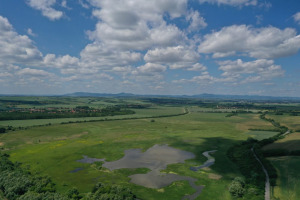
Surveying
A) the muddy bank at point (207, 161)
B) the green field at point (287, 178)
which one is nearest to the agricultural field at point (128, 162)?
the muddy bank at point (207, 161)

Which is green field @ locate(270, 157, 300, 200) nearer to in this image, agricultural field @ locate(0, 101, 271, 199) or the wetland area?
agricultural field @ locate(0, 101, 271, 199)

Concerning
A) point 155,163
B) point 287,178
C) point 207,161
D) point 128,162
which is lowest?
point 128,162

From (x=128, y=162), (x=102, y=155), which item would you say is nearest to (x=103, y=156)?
(x=102, y=155)

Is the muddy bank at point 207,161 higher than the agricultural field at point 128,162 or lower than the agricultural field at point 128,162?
higher

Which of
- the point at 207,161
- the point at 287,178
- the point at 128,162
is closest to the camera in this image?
the point at 287,178

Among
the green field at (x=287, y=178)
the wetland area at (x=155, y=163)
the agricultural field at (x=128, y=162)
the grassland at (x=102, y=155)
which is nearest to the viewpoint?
the green field at (x=287, y=178)

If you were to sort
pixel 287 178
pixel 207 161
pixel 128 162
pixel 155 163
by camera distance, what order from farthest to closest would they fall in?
pixel 207 161 < pixel 128 162 < pixel 155 163 < pixel 287 178

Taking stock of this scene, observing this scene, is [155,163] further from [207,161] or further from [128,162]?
[207,161]

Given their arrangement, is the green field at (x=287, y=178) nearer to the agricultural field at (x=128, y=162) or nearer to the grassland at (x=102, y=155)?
the agricultural field at (x=128, y=162)

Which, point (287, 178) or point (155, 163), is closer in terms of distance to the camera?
point (287, 178)
